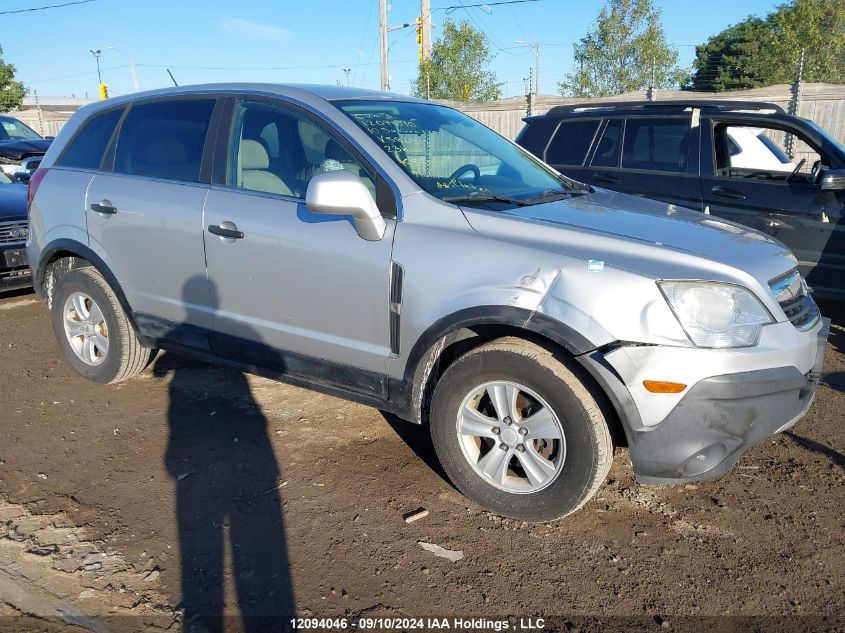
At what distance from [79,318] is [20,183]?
391cm

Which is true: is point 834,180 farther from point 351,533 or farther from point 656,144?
point 351,533

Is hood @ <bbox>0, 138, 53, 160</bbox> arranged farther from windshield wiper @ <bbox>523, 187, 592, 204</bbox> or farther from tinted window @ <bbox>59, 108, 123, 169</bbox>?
windshield wiper @ <bbox>523, 187, 592, 204</bbox>

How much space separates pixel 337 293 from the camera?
3297mm

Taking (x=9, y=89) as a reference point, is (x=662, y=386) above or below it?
below

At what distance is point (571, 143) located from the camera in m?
6.56

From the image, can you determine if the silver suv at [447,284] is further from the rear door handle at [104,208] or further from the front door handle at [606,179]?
the front door handle at [606,179]

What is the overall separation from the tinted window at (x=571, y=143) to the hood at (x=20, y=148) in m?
11.7

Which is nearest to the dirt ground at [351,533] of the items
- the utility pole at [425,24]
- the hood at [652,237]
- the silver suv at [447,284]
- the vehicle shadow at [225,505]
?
the vehicle shadow at [225,505]

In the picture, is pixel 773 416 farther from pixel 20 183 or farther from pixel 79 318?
pixel 20 183

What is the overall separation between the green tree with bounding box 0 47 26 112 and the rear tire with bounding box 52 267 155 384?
39616mm

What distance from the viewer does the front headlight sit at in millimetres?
2594

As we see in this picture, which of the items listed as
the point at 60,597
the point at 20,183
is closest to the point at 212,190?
the point at 60,597

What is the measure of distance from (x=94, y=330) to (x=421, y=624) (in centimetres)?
334

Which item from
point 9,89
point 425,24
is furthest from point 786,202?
point 9,89
